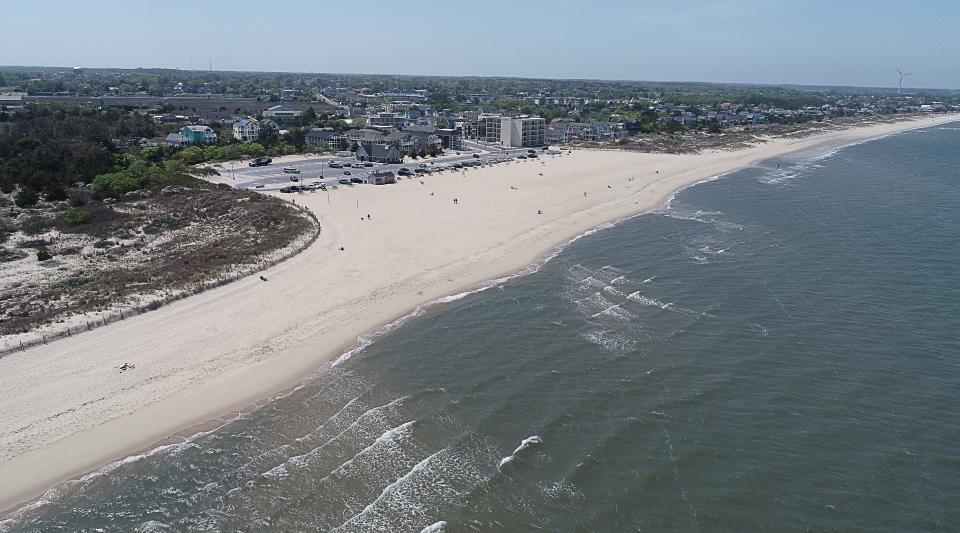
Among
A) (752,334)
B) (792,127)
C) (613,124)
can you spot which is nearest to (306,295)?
(752,334)

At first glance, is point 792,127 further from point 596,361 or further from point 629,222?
point 596,361

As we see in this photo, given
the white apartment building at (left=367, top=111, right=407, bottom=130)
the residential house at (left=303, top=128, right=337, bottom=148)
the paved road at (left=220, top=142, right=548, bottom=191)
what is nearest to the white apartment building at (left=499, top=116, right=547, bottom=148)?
the paved road at (left=220, top=142, right=548, bottom=191)

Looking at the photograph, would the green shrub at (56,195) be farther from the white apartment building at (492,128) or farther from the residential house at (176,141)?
the white apartment building at (492,128)

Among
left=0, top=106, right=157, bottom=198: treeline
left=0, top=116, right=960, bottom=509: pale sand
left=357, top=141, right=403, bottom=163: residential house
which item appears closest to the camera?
left=0, top=116, right=960, bottom=509: pale sand

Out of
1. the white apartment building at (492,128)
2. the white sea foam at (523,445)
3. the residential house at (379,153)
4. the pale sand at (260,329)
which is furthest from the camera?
the white apartment building at (492,128)

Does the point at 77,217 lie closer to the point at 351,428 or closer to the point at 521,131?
the point at 351,428

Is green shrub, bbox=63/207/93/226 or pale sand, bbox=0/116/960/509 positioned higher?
green shrub, bbox=63/207/93/226

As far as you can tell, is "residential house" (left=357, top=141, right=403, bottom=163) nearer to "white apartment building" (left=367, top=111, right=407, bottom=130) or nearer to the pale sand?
the pale sand

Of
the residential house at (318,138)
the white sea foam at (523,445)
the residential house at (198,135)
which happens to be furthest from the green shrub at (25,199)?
the white sea foam at (523,445)
